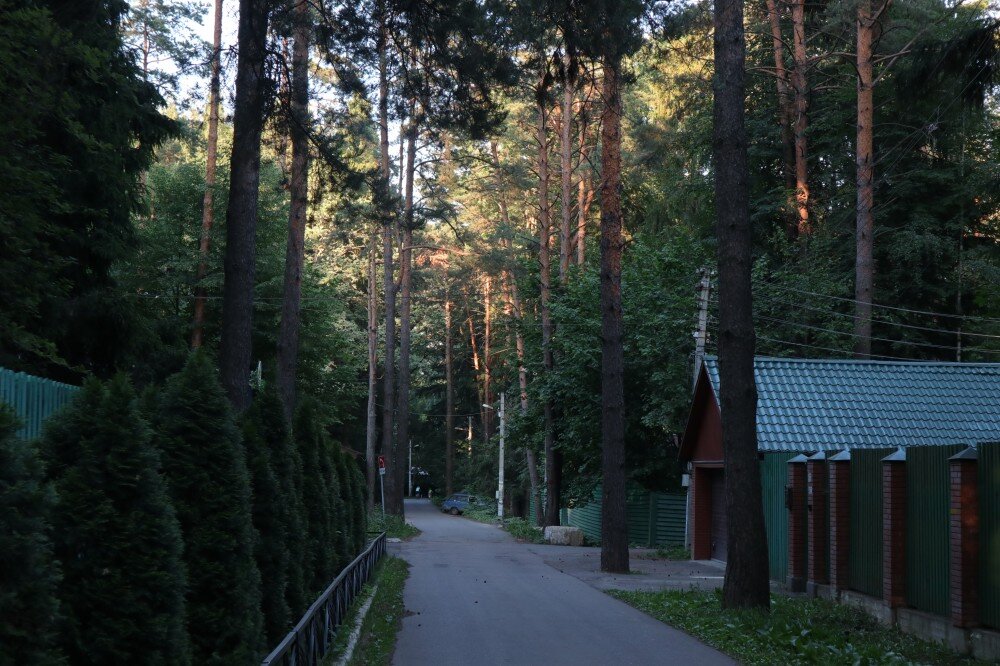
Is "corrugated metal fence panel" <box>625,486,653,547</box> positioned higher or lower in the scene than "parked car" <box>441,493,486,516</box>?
higher

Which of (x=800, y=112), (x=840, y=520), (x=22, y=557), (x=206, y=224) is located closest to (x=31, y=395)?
(x=22, y=557)

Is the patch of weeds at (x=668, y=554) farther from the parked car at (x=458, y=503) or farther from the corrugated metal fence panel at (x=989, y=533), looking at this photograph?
the parked car at (x=458, y=503)

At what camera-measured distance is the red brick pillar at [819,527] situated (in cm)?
1802

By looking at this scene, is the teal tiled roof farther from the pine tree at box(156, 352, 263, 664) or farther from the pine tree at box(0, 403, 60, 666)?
the pine tree at box(0, 403, 60, 666)

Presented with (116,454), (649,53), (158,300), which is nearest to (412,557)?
(158,300)

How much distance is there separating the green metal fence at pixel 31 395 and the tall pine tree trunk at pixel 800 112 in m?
26.5

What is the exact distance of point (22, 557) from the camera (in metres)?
3.79

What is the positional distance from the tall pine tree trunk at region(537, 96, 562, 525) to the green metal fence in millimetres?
27747

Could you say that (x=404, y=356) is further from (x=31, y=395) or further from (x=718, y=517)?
(x=31, y=395)

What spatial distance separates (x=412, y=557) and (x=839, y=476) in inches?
551

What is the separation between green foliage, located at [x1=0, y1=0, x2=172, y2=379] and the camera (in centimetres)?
1364

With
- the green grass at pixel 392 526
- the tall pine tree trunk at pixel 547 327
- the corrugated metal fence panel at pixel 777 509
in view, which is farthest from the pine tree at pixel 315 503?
the tall pine tree trunk at pixel 547 327

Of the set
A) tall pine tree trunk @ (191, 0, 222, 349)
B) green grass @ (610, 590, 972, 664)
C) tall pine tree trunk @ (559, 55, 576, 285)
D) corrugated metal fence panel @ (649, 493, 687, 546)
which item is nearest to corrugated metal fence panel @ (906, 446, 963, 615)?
green grass @ (610, 590, 972, 664)

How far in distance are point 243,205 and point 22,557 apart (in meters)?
9.84
